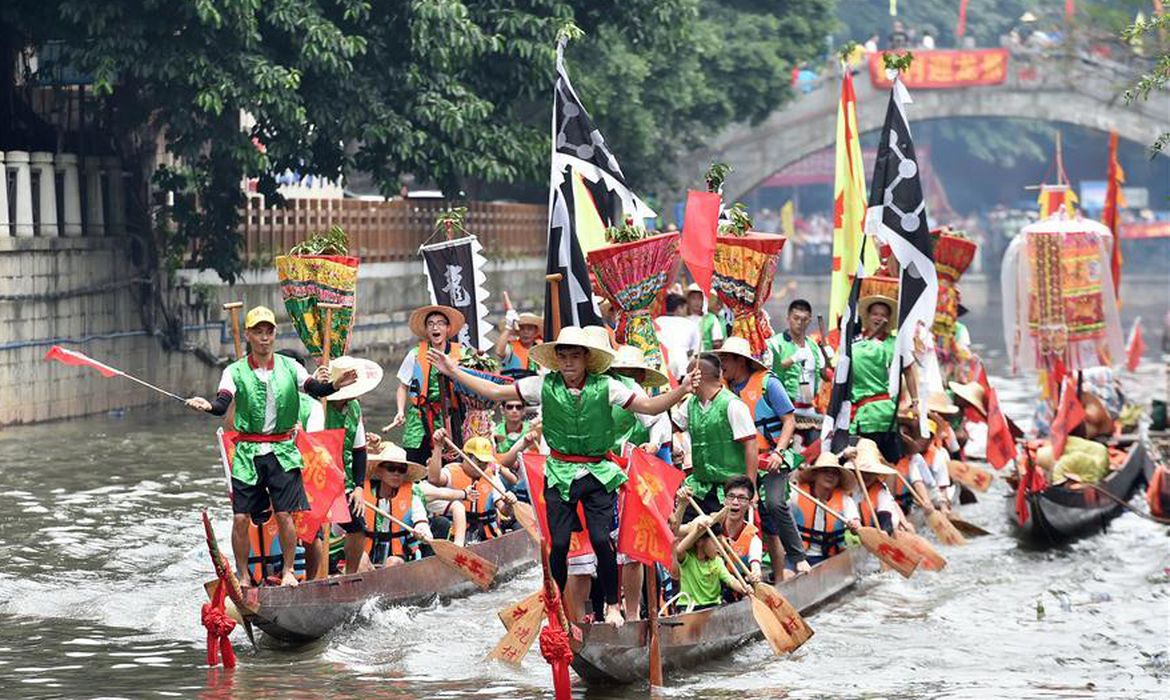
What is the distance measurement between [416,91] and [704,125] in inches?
682

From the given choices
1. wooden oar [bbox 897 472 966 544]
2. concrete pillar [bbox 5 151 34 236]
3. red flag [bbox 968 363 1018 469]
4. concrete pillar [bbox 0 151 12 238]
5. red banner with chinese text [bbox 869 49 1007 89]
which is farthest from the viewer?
red banner with chinese text [bbox 869 49 1007 89]

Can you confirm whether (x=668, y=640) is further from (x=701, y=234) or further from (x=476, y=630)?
(x=701, y=234)

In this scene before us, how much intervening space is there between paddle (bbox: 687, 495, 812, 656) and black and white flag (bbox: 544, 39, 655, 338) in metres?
2.84

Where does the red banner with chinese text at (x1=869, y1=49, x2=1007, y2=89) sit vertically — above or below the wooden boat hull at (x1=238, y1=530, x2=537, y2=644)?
above

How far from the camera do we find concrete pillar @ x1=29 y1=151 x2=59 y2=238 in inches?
979

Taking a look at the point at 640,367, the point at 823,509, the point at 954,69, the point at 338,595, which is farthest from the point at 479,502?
the point at 954,69

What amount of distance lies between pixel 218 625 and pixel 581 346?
99.4 inches

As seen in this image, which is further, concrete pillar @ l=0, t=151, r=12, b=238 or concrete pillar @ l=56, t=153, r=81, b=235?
concrete pillar @ l=56, t=153, r=81, b=235

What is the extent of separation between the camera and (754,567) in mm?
13406

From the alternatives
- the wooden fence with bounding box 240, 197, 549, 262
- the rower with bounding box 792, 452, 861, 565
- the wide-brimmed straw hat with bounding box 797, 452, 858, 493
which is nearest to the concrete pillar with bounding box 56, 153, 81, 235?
the wooden fence with bounding box 240, 197, 549, 262

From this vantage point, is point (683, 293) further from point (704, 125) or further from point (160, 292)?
point (704, 125)

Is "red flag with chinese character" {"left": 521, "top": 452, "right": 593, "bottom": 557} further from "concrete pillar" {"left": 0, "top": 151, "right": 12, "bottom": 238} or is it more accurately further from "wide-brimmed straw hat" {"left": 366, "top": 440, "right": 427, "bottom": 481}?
"concrete pillar" {"left": 0, "top": 151, "right": 12, "bottom": 238}

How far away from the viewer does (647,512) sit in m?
11.7

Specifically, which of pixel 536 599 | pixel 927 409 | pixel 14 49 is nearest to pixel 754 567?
pixel 536 599
